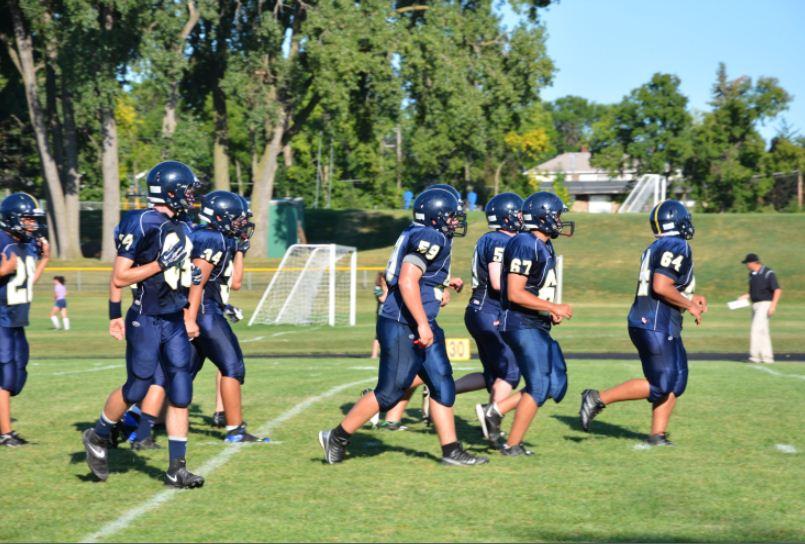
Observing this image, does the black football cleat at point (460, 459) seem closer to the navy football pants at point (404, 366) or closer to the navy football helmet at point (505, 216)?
the navy football pants at point (404, 366)

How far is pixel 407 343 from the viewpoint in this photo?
8.29 meters

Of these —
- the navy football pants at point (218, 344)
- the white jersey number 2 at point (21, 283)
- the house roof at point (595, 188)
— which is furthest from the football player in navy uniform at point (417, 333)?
the house roof at point (595, 188)

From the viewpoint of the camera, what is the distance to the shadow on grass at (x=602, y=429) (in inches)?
395

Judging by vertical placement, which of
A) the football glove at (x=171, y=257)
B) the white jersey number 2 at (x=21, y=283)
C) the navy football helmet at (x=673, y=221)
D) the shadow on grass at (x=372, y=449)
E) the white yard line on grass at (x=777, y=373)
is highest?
the navy football helmet at (x=673, y=221)

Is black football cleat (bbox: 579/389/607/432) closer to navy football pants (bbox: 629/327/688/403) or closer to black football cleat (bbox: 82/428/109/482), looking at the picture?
navy football pants (bbox: 629/327/688/403)

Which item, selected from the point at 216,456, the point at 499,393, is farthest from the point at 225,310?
the point at 499,393

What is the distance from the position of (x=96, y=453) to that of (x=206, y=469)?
0.97m

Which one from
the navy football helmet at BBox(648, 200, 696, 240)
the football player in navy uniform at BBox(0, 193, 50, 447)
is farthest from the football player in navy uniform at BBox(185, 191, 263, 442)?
the navy football helmet at BBox(648, 200, 696, 240)

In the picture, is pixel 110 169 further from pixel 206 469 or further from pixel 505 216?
pixel 206 469

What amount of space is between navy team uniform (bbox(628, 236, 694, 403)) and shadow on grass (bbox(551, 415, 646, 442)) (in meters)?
0.80

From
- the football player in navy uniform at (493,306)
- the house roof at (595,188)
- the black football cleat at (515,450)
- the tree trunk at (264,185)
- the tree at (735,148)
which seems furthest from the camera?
the house roof at (595,188)

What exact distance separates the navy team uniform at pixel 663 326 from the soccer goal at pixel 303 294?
2011cm

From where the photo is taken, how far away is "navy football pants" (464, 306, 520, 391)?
9867 mm

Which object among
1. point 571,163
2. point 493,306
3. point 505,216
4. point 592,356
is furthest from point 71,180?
point 571,163
